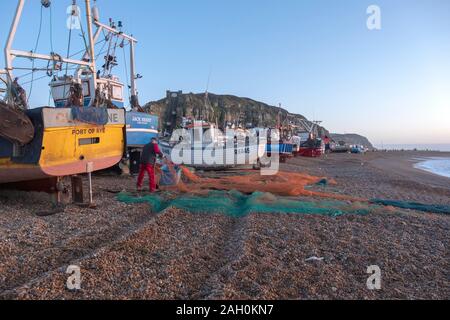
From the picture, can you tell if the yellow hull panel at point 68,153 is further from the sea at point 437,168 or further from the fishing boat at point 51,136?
the sea at point 437,168

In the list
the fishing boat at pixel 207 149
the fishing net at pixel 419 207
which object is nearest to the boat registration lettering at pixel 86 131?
the fishing net at pixel 419 207

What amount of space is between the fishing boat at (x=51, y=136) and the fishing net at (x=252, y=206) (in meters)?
1.37

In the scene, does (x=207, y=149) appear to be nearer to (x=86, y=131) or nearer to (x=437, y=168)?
(x=86, y=131)

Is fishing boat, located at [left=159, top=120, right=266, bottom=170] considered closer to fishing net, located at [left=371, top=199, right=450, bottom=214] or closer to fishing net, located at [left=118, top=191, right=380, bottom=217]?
fishing net, located at [left=118, top=191, right=380, bottom=217]

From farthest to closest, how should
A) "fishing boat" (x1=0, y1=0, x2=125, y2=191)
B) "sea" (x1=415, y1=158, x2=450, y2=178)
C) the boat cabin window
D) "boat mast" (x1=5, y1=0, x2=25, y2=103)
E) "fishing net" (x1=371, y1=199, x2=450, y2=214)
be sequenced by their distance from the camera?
"sea" (x1=415, y1=158, x2=450, y2=178)
the boat cabin window
"boat mast" (x1=5, y1=0, x2=25, y2=103)
"fishing net" (x1=371, y1=199, x2=450, y2=214)
"fishing boat" (x1=0, y1=0, x2=125, y2=191)

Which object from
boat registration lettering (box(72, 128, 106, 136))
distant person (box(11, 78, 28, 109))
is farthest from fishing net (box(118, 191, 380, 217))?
distant person (box(11, 78, 28, 109))

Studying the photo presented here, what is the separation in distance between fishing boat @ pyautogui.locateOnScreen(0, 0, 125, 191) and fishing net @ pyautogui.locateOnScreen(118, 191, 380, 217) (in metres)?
1.37

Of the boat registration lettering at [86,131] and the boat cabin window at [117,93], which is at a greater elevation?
the boat cabin window at [117,93]

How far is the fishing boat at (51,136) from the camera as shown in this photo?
7.25m

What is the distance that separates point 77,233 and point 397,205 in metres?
7.67

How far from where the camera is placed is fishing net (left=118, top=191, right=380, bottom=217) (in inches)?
320

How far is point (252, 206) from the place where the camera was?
27.6 feet

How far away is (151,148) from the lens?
432 inches
